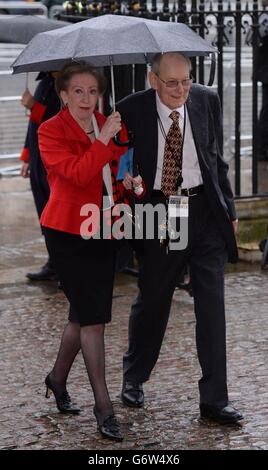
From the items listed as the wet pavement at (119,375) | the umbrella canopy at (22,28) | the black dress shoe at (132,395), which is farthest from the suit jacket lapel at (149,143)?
the umbrella canopy at (22,28)

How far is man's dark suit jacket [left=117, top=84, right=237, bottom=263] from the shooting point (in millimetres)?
6082

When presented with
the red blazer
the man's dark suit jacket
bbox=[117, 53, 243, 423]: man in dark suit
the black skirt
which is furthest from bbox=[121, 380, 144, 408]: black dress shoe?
the red blazer

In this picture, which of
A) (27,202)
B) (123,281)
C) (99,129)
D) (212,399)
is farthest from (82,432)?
(27,202)

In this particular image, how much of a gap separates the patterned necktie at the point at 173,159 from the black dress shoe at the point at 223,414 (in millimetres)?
1085

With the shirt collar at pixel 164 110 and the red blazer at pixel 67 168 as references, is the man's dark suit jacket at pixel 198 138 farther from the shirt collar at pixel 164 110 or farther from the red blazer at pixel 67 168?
the red blazer at pixel 67 168

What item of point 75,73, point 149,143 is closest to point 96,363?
point 149,143

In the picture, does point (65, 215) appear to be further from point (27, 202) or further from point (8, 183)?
point (8, 183)

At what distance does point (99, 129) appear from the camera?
19.8ft

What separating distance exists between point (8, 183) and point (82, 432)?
25.7ft

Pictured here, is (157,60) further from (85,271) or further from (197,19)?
(197,19)

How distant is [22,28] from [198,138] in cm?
294

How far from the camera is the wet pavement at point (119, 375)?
5934mm

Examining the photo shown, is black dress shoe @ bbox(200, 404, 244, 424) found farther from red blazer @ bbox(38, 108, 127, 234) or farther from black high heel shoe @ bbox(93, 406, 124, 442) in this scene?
red blazer @ bbox(38, 108, 127, 234)

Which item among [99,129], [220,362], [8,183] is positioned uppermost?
[99,129]
